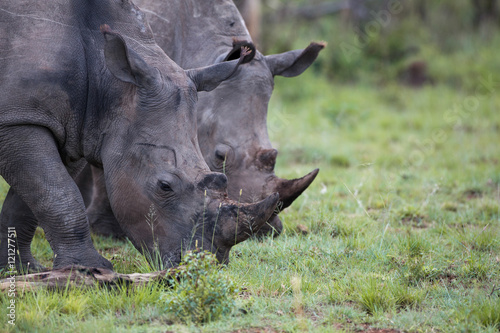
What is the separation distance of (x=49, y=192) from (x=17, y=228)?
31.2 inches

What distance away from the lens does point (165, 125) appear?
413 centimetres

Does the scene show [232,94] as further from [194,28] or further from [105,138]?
[105,138]

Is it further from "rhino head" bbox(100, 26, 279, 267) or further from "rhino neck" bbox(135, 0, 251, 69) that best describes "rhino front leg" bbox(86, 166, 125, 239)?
"rhino head" bbox(100, 26, 279, 267)

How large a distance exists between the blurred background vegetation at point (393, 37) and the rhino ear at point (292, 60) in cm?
508

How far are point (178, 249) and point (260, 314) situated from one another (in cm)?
71

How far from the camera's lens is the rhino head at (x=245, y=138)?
5.18m

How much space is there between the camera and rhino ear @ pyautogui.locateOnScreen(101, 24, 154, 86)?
13.3 ft

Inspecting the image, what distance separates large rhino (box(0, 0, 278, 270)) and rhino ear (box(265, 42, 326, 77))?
1615 mm

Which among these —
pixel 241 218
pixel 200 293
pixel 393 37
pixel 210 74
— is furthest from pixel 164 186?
pixel 393 37

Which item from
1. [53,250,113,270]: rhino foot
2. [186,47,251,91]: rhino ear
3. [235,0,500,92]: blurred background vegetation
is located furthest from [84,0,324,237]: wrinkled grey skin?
[235,0,500,92]: blurred background vegetation

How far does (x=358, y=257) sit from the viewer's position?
480cm

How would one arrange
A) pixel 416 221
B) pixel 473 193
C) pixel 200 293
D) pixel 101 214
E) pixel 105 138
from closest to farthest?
pixel 200 293
pixel 105 138
pixel 101 214
pixel 416 221
pixel 473 193

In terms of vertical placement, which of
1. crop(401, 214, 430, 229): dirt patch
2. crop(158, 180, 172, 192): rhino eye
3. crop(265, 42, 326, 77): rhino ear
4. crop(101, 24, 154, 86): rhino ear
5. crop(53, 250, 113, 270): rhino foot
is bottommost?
crop(401, 214, 430, 229): dirt patch

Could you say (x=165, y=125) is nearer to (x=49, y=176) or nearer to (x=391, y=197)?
(x=49, y=176)
